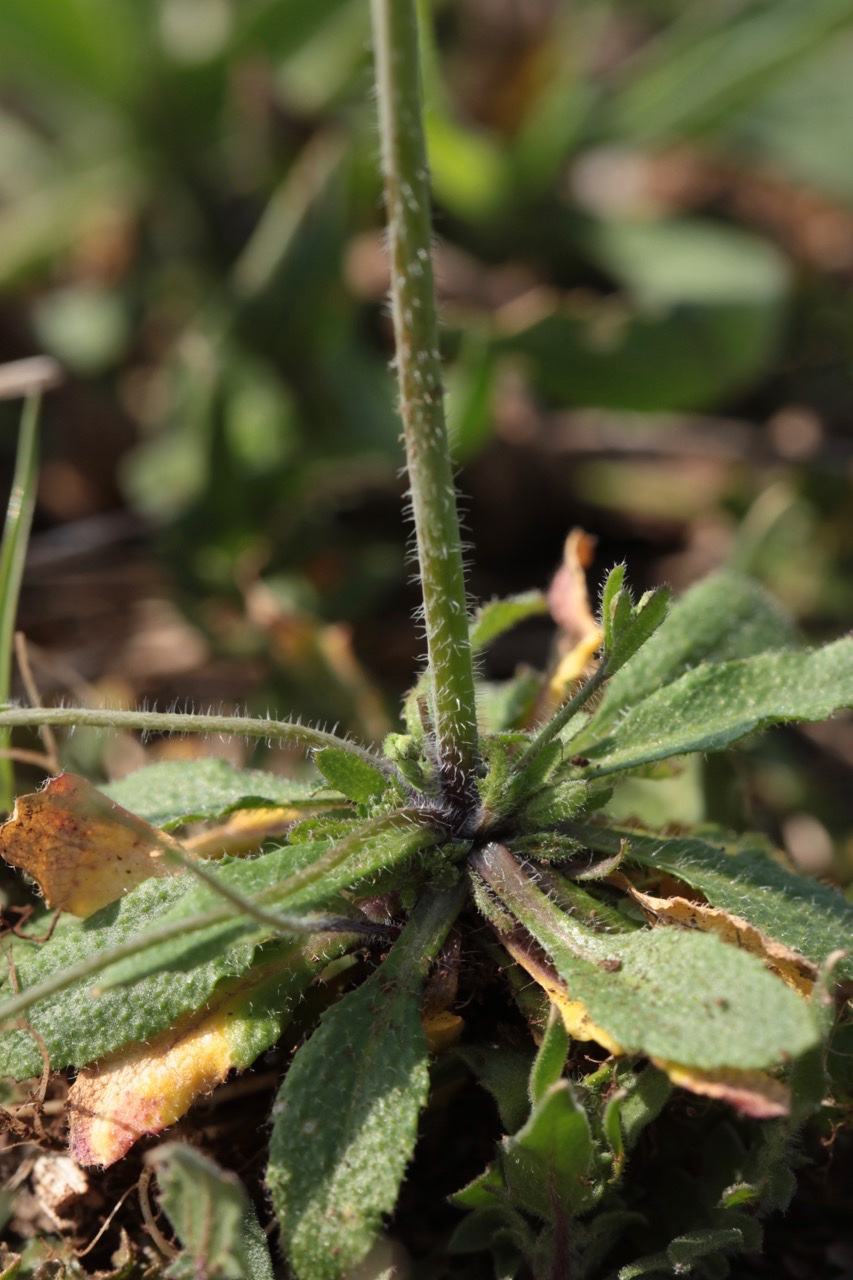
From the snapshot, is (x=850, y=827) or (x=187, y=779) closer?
(x=187, y=779)

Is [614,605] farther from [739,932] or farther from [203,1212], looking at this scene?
[203,1212]

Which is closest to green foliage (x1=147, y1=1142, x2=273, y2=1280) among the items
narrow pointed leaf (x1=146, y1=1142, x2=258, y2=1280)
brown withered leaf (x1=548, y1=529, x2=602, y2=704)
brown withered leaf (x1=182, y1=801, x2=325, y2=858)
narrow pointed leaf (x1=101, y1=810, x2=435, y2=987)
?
narrow pointed leaf (x1=146, y1=1142, x2=258, y2=1280)

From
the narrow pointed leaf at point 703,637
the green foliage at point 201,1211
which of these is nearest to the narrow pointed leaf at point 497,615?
the narrow pointed leaf at point 703,637

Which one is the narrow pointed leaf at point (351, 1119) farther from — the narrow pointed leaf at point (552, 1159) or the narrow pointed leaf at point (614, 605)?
the narrow pointed leaf at point (614, 605)

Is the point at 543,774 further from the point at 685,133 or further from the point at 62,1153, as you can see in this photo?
the point at 685,133

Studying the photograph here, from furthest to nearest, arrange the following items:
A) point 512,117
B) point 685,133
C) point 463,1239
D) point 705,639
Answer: point 512,117
point 685,133
point 705,639
point 463,1239

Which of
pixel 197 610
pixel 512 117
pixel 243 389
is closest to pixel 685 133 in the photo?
pixel 512 117

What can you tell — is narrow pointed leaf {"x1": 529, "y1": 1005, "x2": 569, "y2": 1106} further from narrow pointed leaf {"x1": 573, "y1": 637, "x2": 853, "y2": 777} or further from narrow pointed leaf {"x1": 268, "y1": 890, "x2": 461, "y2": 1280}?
narrow pointed leaf {"x1": 573, "y1": 637, "x2": 853, "y2": 777}
